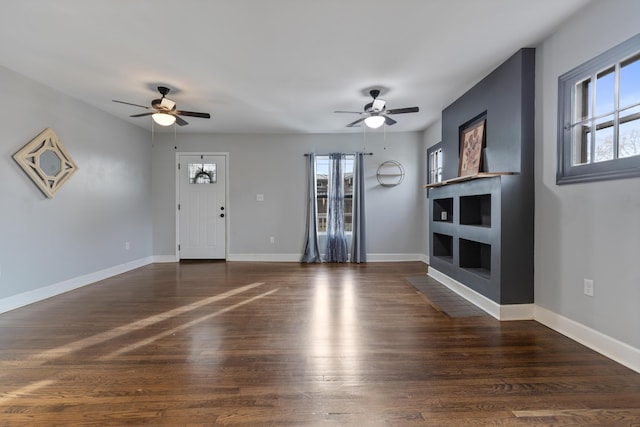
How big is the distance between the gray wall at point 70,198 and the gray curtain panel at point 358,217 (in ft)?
12.9

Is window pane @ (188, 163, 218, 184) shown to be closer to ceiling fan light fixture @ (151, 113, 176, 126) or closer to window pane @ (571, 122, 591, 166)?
ceiling fan light fixture @ (151, 113, 176, 126)

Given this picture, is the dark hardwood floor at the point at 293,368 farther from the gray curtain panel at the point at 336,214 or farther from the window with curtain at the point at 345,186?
the window with curtain at the point at 345,186

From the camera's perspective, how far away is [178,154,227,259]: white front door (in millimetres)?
5727

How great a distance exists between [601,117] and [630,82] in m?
0.26

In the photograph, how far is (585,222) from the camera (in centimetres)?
220

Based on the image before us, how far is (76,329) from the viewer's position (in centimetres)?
250

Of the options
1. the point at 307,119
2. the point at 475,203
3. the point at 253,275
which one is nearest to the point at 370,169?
the point at 307,119

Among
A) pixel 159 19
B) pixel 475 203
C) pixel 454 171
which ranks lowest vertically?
pixel 475 203

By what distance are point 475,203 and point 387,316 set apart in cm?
182

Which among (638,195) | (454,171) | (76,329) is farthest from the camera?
(454,171)

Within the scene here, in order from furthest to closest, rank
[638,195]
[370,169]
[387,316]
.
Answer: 1. [370,169]
2. [387,316]
3. [638,195]

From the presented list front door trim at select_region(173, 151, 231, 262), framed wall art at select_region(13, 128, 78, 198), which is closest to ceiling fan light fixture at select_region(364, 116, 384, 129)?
front door trim at select_region(173, 151, 231, 262)

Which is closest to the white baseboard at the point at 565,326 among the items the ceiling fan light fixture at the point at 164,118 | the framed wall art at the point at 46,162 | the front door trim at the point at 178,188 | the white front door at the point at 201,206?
the ceiling fan light fixture at the point at 164,118

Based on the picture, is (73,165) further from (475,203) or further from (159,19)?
(475,203)
